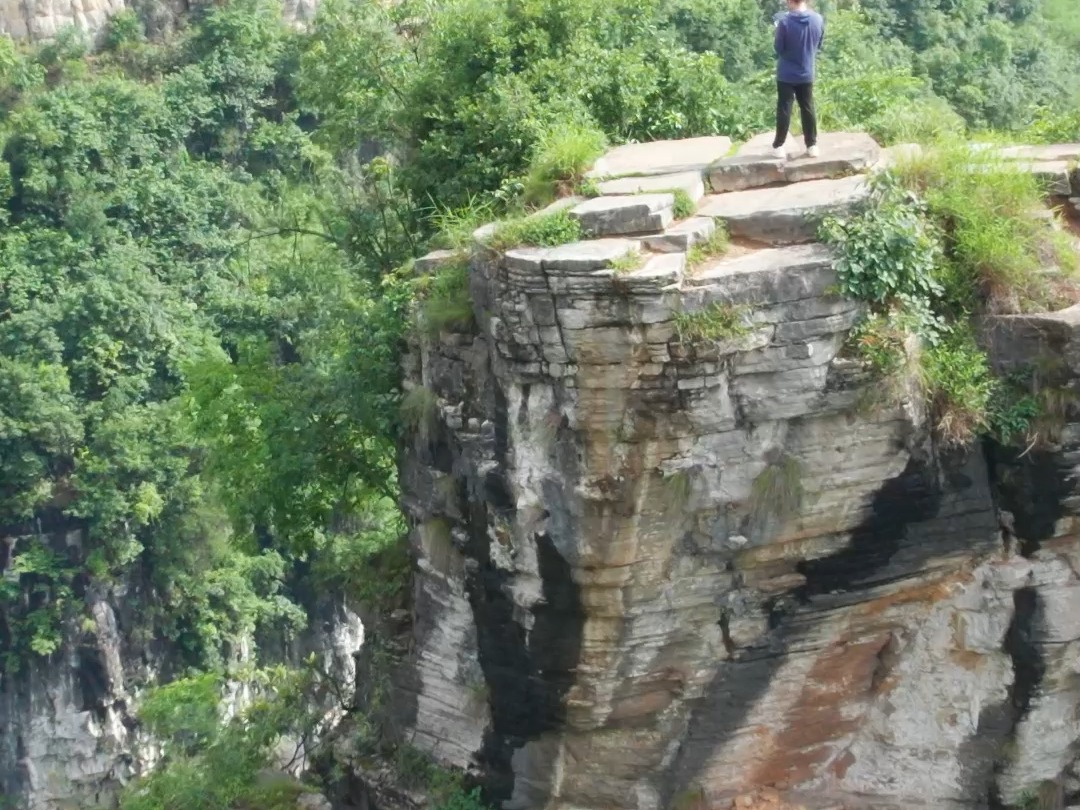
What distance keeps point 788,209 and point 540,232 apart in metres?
1.22

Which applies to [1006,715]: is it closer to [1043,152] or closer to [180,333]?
[1043,152]

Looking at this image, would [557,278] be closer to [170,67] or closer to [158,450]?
[158,450]

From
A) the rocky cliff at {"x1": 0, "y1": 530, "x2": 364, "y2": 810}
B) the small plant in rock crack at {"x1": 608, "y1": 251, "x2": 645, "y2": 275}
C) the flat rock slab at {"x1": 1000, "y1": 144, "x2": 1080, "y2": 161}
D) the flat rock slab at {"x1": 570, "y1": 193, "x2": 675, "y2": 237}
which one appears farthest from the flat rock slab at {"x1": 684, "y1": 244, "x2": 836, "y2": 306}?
the rocky cliff at {"x1": 0, "y1": 530, "x2": 364, "y2": 810}

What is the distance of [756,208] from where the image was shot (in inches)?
291

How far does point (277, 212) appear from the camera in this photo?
2203 centimetres

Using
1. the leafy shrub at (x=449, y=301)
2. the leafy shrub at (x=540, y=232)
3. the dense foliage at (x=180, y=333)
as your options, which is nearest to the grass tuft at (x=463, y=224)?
the leafy shrub at (x=449, y=301)

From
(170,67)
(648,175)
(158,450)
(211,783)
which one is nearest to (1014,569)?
(648,175)

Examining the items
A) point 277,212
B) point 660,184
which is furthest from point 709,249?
point 277,212

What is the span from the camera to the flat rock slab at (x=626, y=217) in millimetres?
Answer: 7172

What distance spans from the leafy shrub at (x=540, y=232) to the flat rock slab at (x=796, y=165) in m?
1.13

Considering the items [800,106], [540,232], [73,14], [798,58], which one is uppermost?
[73,14]

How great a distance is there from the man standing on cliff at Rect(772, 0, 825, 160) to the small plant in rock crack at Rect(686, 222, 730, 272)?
2.97 ft

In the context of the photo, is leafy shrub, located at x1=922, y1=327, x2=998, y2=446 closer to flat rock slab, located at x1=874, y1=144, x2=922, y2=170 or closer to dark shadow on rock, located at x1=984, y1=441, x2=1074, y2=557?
dark shadow on rock, located at x1=984, y1=441, x2=1074, y2=557

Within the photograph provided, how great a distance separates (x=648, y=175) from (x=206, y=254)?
18861 mm
